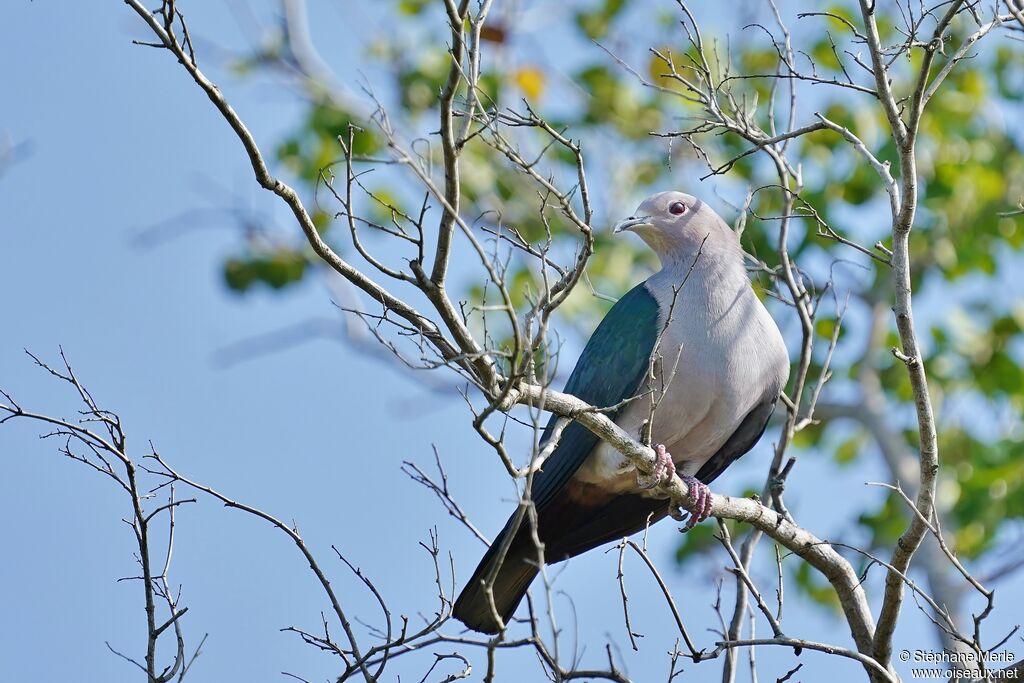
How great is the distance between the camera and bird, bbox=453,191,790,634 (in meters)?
5.19

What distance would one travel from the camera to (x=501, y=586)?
537 cm

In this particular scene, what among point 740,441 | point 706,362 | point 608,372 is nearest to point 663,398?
point 706,362

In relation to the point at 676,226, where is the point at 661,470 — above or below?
below

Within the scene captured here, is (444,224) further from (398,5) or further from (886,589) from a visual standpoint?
(398,5)

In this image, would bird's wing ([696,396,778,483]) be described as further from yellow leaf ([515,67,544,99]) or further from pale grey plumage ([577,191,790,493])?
yellow leaf ([515,67,544,99])

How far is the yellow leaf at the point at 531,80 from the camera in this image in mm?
9945

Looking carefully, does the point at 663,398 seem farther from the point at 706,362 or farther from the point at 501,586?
the point at 501,586

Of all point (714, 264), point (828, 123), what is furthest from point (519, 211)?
point (828, 123)

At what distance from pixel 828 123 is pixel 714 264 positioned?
5.09 ft

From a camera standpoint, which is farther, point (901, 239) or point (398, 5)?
point (398, 5)

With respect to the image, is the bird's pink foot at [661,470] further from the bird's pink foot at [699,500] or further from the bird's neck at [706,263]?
the bird's neck at [706,263]

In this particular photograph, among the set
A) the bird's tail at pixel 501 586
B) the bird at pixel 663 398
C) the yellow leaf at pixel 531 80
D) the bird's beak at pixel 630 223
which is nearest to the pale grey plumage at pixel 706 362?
the bird at pixel 663 398

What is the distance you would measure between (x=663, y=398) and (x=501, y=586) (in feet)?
3.67

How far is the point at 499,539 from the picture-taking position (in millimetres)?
5242
